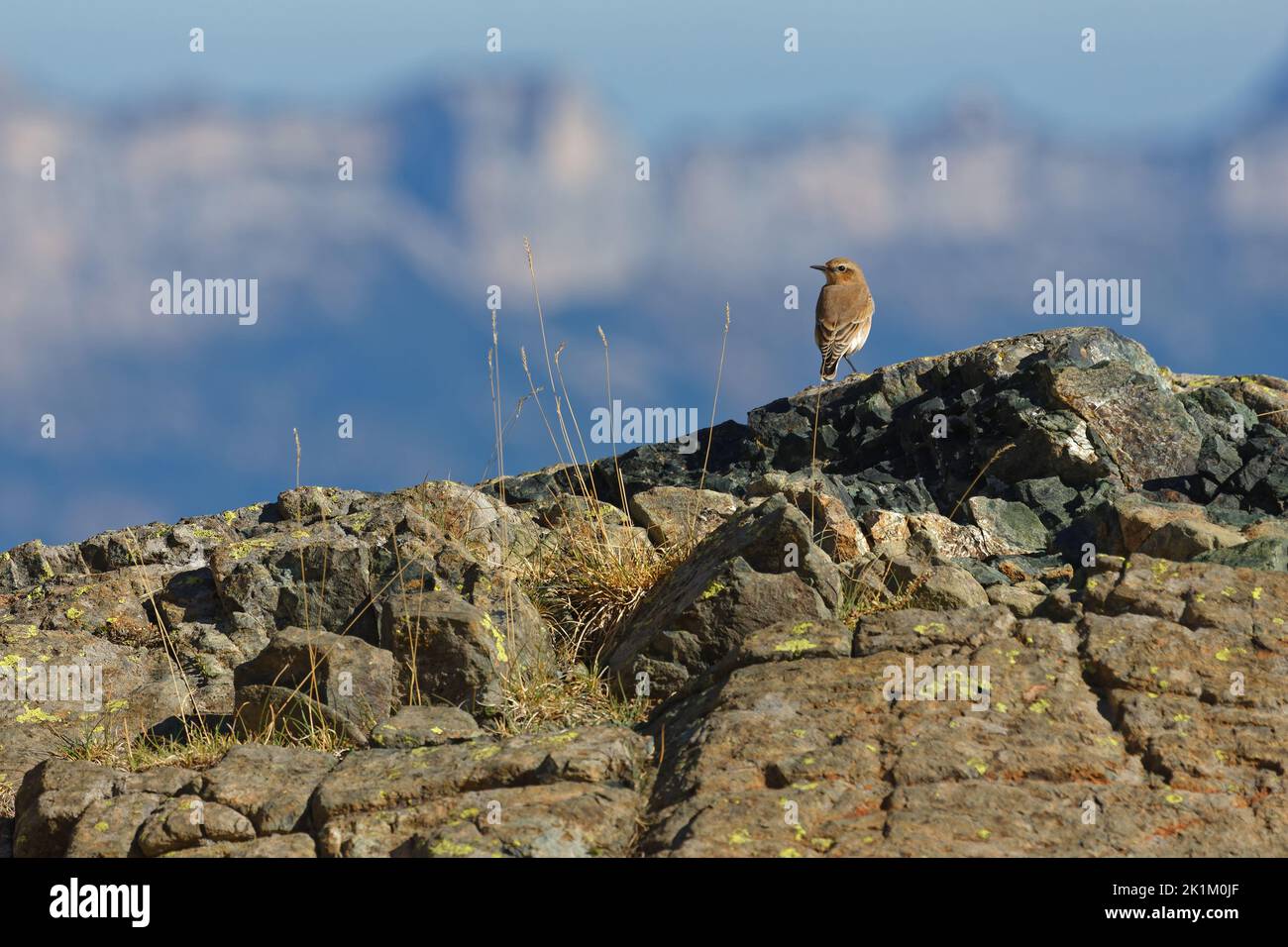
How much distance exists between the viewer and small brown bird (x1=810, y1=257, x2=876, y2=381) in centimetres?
1962

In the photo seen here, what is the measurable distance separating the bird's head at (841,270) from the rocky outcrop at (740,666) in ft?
21.5

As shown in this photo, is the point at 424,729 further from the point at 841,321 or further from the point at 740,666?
the point at 841,321

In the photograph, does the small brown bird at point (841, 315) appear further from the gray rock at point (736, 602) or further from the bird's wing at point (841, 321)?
the gray rock at point (736, 602)

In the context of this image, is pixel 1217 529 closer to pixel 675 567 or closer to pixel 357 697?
pixel 675 567

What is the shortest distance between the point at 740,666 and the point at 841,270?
14662mm

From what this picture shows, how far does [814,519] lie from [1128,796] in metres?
6.04

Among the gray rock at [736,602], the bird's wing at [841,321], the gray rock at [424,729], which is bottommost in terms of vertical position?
the gray rock at [424,729]

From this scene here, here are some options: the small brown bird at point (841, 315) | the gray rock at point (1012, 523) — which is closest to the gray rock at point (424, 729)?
the gray rock at point (1012, 523)

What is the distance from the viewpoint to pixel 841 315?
1992 centimetres

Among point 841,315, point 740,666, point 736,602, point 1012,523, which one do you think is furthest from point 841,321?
point 740,666

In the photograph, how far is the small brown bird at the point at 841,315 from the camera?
64.4ft

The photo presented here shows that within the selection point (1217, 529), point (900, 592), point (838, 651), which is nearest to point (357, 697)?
point (838, 651)

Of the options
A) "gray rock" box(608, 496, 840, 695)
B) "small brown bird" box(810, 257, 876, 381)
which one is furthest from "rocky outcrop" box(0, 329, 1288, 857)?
"small brown bird" box(810, 257, 876, 381)

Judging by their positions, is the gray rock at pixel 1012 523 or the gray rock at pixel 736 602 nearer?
the gray rock at pixel 736 602
